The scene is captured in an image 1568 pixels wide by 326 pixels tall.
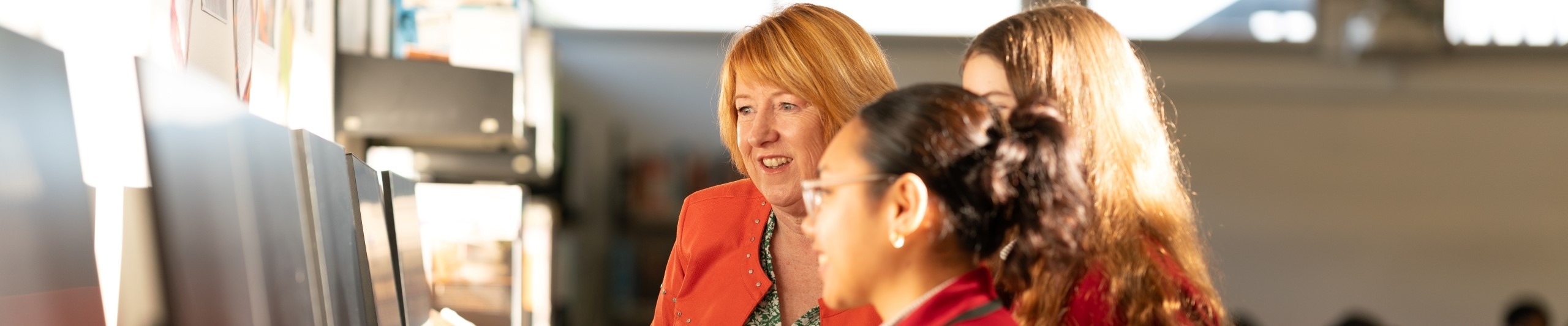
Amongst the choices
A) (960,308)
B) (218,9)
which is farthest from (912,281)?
(218,9)

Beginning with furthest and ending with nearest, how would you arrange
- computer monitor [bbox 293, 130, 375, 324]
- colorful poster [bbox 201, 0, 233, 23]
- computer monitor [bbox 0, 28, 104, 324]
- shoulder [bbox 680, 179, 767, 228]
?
shoulder [bbox 680, 179, 767, 228], colorful poster [bbox 201, 0, 233, 23], computer monitor [bbox 293, 130, 375, 324], computer monitor [bbox 0, 28, 104, 324]

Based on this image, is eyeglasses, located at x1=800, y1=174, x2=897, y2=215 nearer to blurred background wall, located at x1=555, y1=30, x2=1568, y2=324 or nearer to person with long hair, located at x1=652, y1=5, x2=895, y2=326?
person with long hair, located at x1=652, y1=5, x2=895, y2=326

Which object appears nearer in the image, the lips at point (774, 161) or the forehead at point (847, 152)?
the forehead at point (847, 152)

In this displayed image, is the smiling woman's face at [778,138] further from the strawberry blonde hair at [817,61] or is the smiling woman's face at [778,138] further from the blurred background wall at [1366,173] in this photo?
the blurred background wall at [1366,173]

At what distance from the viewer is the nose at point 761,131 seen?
178 cm

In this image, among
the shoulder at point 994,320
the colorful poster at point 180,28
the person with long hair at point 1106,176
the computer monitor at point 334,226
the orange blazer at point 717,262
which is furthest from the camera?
the orange blazer at point 717,262

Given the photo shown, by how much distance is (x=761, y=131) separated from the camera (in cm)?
178

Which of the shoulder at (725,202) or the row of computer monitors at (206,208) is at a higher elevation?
the row of computer monitors at (206,208)

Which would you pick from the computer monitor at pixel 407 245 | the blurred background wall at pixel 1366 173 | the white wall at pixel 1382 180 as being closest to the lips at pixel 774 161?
the computer monitor at pixel 407 245

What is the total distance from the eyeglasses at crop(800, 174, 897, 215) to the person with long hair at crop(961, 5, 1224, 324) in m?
0.17

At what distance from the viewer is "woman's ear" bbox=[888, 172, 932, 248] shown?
1012 mm

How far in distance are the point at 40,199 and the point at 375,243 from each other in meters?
0.80

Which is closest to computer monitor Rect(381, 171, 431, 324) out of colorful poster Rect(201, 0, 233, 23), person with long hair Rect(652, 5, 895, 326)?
colorful poster Rect(201, 0, 233, 23)

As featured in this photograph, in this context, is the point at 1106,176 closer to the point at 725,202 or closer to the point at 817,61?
the point at 817,61
